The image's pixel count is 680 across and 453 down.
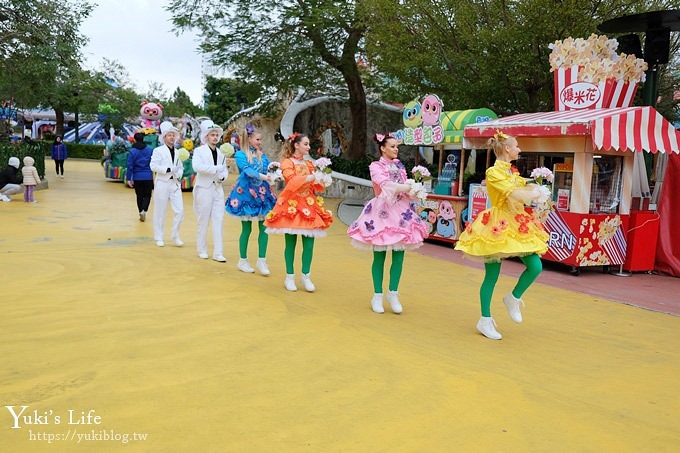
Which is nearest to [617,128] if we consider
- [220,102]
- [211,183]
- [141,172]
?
[211,183]

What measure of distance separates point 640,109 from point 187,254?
6.28 m

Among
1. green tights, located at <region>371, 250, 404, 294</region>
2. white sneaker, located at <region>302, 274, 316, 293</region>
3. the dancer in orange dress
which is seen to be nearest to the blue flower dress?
the dancer in orange dress

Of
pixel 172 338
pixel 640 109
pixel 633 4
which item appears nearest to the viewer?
pixel 172 338

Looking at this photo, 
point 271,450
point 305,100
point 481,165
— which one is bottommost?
point 271,450

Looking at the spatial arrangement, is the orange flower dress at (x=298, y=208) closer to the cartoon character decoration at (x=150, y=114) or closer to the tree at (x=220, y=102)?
the cartoon character decoration at (x=150, y=114)

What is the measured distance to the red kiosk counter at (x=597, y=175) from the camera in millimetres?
8359

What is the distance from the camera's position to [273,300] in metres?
6.22

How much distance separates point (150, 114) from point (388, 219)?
15331 mm

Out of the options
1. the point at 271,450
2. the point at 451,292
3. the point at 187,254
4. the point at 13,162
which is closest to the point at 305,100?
the point at 13,162

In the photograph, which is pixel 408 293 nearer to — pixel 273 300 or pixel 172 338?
pixel 273 300

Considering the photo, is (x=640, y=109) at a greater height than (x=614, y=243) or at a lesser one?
greater

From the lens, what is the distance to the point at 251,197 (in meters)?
7.59

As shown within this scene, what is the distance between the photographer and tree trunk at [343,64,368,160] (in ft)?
69.4

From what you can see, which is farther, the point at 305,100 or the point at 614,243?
the point at 305,100
